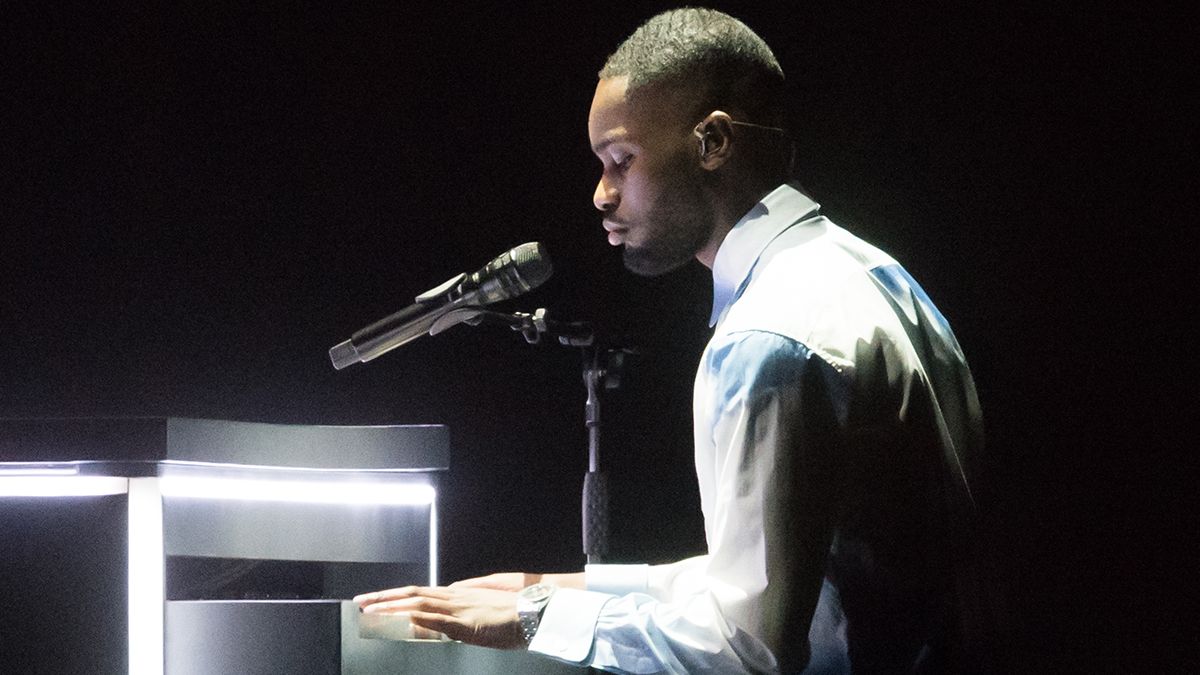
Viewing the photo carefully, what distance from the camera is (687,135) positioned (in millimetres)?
1644

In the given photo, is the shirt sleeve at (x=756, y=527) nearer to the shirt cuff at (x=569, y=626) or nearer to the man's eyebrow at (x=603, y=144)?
the shirt cuff at (x=569, y=626)

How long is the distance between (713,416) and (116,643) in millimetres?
741

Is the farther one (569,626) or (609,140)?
(609,140)

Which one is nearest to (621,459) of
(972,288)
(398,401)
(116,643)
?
(398,401)

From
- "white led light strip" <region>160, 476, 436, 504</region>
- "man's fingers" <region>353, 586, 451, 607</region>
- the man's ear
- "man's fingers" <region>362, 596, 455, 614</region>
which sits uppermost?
the man's ear

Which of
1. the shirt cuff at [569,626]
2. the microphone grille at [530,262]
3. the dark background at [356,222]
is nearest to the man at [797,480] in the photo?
the shirt cuff at [569,626]

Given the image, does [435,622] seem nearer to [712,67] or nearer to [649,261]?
[649,261]

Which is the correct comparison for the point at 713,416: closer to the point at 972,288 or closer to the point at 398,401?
the point at 972,288

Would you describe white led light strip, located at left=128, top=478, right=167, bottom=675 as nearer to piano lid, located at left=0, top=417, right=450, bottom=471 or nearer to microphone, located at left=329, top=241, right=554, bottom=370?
piano lid, located at left=0, top=417, right=450, bottom=471

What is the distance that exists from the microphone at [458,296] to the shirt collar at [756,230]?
43cm

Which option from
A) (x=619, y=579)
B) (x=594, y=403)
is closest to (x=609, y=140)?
(x=619, y=579)

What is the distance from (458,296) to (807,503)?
857 millimetres

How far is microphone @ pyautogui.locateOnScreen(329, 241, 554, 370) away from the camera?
6.49ft

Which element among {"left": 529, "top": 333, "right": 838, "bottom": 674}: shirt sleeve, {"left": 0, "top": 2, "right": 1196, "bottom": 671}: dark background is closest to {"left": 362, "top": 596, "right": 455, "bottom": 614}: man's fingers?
{"left": 529, "top": 333, "right": 838, "bottom": 674}: shirt sleeve
